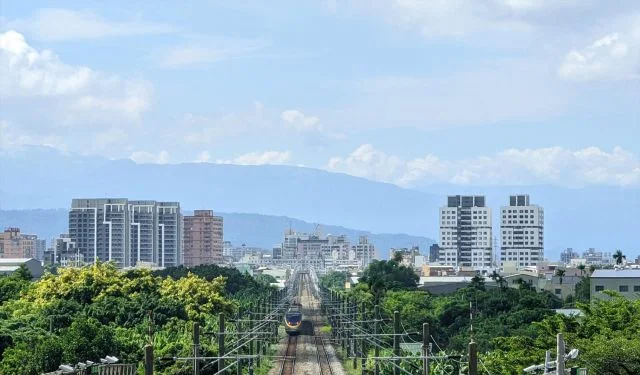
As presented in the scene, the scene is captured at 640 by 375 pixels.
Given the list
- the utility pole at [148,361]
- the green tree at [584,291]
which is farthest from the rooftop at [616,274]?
the utility pole at [148,361]

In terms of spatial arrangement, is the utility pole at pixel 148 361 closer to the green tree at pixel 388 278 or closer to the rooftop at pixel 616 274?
the rooftop at pixel 616 274

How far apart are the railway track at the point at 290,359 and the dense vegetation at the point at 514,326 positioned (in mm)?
6720

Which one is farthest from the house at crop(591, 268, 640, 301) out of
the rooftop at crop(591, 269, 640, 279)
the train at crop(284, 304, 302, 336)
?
the train at crop(284, 304, 302, 336)

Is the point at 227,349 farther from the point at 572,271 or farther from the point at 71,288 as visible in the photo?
the point at 572,271

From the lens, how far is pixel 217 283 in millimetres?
90125

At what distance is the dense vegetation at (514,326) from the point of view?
133ft

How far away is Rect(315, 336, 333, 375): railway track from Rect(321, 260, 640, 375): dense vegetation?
183 inches

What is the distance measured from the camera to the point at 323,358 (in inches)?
3228

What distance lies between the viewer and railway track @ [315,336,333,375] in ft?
235


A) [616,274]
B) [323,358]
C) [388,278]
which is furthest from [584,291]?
[323,358]

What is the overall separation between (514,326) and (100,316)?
23903 millimetres

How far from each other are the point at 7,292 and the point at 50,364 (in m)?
41.3

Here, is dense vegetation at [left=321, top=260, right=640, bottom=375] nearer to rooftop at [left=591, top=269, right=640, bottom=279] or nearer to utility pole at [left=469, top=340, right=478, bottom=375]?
rooftop at [left=591, top=269, right=640, bottom=279]

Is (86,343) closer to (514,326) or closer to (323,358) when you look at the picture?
(514,326)
